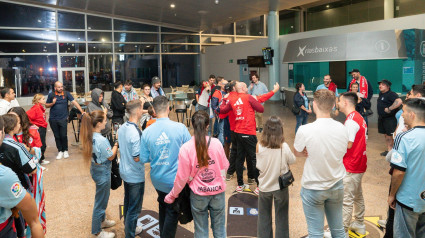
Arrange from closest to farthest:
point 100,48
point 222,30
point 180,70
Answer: point 100,48
point 180,70
point 222,30

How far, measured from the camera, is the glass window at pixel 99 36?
18719 mm

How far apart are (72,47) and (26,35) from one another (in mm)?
2258

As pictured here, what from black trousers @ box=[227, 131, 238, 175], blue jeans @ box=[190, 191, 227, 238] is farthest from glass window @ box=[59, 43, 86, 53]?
blue jeans @ box=[190, 191, 227, 238]

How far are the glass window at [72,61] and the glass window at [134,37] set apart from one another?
229 cm

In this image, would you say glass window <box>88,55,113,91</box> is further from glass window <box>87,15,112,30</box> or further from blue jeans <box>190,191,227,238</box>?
blue jeans <box>190,191,227,238</box>

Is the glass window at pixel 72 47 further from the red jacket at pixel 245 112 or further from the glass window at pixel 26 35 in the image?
the red jacket at pixel 245 112

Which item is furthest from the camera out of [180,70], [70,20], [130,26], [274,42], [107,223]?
[180,70]

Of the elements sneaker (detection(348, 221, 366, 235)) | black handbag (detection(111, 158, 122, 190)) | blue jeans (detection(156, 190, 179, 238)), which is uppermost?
black handbag (detection(111, 158, 122, 190))

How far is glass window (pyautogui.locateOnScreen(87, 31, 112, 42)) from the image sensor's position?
1872cm

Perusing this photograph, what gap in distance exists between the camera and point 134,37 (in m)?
20.1

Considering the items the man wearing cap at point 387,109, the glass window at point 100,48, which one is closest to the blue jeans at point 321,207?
the man wearing cap at point 387,109

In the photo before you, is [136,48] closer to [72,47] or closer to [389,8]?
[72,47]

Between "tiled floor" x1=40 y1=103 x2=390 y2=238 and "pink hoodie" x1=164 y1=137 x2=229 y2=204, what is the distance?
4.41 ft

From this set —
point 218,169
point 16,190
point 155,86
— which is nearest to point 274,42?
point 155,86
